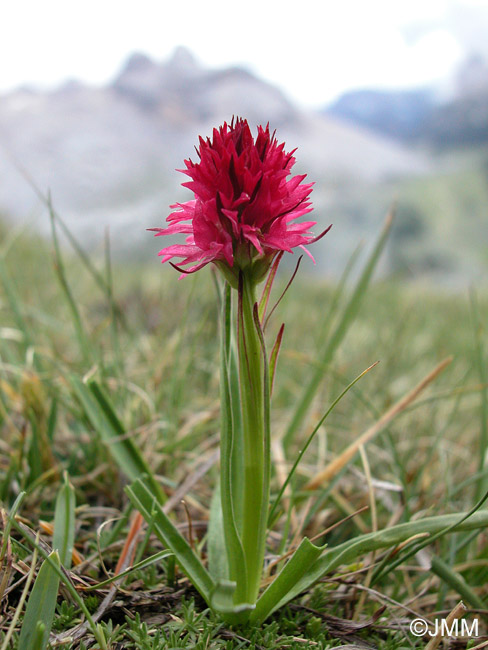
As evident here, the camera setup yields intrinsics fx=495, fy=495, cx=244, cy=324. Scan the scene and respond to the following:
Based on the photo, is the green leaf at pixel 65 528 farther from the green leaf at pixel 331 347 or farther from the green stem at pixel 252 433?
the green leaf at pixel 331 347

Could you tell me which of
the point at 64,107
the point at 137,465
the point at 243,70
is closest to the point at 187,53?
the point at 243,70

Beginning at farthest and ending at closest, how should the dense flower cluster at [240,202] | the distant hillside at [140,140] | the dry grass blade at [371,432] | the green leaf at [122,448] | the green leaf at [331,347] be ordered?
the distant hillside at [140,140], the green leaf at [331,347], the dry grass blade at [371,432], the green leaf at [122,448], the dense flower cluster at [240,202]

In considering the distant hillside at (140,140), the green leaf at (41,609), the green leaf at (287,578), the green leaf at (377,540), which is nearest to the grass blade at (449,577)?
the green leaf at (377,540)

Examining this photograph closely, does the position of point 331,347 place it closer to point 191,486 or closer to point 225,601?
point 191,486

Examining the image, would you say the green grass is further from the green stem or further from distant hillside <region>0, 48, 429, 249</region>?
distant hillside <region>0, 48, 429, 249</region>

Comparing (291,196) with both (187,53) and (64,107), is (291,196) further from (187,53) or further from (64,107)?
(187,53)
